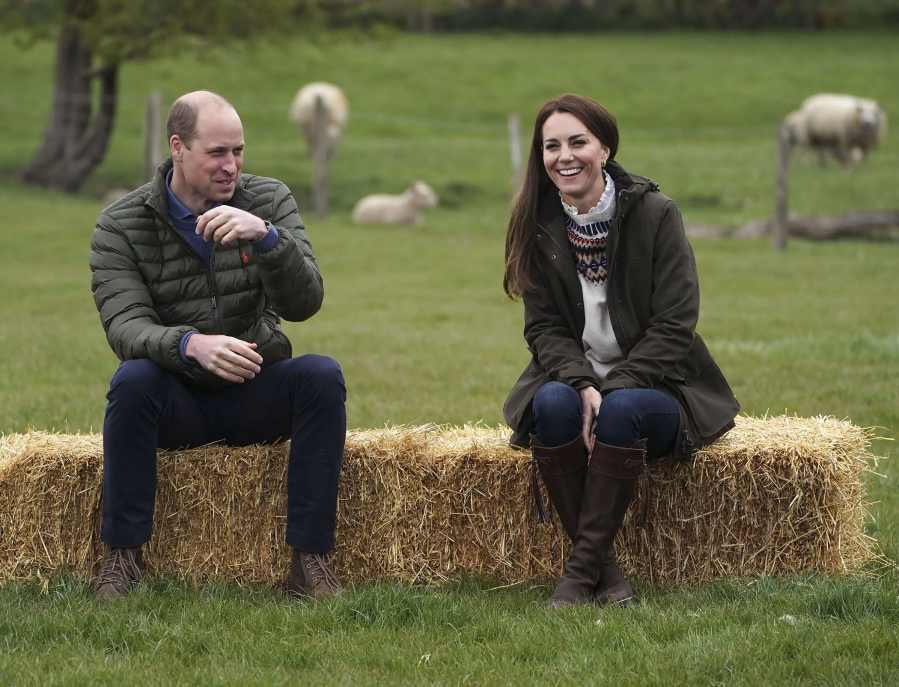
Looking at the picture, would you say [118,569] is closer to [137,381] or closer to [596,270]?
[137,381]

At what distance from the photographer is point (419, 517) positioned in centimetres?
553

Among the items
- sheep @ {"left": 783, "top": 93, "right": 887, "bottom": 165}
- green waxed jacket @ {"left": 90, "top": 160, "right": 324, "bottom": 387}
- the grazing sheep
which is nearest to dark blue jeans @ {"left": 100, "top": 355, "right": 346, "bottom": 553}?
green waxed jacket @ {"left": 90, "top": 160, "right": 324, "bottom": 387}

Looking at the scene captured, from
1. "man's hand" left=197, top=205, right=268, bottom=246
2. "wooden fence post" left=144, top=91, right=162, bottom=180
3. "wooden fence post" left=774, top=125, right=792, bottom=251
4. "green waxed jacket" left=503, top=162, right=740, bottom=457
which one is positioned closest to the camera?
"man's hand" left=197, top=205, right=268, bottom=246

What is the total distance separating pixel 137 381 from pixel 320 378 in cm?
69

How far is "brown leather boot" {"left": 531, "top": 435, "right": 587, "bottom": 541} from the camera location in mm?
5152

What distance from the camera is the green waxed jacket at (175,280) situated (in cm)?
525

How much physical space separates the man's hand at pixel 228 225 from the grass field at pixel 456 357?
136 cm

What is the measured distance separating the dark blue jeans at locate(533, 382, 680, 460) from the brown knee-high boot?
0.20 ft

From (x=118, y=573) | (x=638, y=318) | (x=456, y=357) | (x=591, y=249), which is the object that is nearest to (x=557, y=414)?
(x=638, y=318)

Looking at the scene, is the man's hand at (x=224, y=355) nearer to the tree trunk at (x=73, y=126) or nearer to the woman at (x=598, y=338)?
the woman at (x=598, y=338)

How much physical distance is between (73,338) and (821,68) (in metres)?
36.5

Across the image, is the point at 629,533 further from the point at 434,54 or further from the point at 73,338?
the point at 434,54

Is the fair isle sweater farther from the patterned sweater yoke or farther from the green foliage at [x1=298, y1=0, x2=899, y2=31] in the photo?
the green foliage at [x1=298, y1=0, x2=899, y2=31]

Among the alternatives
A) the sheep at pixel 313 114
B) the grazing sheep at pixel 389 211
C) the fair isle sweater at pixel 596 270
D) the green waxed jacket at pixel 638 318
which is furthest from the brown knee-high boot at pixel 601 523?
the sheep at pixel 313 114
